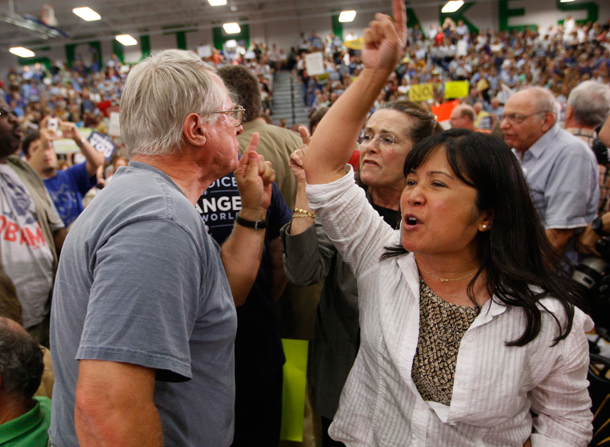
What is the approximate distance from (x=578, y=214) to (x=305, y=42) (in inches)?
677

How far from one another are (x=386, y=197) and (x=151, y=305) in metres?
1.18

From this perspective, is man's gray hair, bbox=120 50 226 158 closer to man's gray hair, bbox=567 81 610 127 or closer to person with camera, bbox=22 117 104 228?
person with camera, bbox=22 117 104 228

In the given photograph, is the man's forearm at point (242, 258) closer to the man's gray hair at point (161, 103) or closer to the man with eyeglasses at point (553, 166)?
the man's gray hair at point (161, 103)

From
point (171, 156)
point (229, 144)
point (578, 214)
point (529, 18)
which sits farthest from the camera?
point (529, 18)

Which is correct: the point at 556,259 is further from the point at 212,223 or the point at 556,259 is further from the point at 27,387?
the point at 27,387

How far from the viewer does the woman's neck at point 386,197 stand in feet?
5.55

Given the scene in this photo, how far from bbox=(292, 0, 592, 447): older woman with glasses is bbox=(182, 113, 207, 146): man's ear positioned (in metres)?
0.27

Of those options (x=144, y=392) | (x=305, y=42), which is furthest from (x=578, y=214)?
(x=305, y=42)

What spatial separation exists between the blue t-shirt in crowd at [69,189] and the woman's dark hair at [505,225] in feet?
8.75

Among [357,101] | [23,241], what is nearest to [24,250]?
[23,241]

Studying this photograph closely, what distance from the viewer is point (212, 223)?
65.9 inches

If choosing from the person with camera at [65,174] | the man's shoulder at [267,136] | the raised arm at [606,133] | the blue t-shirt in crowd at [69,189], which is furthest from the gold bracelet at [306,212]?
the blue t-shirt in crowd at [69,189]

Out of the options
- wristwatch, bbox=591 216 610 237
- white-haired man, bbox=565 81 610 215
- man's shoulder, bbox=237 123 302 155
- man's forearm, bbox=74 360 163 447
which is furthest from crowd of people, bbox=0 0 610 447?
white-haired man, bbox=565 81 610 215

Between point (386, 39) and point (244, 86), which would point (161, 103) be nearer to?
point (386, 39)
